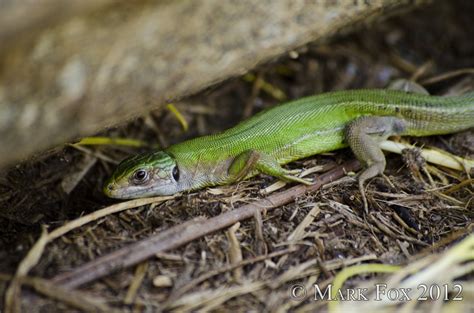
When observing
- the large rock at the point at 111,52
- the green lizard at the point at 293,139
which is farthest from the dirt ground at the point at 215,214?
the large rock at the point at 111,52

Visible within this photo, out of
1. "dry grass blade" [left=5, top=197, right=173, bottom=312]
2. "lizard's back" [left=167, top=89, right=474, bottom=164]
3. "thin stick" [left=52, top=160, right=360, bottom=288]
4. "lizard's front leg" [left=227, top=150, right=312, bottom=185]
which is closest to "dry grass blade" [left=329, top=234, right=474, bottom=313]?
"thin stick" [left=52, top=160, right=360, bottom=288]

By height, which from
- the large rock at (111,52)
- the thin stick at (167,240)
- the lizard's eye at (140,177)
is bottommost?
the thin stick at (167,240)

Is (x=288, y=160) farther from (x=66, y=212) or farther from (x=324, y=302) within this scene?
(x=66, y=212)

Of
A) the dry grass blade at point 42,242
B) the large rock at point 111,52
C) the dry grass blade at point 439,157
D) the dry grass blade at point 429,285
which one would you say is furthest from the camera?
the dry grass blade at point 439,157

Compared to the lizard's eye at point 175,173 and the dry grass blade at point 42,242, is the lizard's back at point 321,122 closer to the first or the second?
the lizard's eye at point 175,173

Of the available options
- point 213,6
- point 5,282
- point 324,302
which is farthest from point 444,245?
point 5,282

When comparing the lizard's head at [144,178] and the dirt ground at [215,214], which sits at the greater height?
the lizard's head at [144,178]

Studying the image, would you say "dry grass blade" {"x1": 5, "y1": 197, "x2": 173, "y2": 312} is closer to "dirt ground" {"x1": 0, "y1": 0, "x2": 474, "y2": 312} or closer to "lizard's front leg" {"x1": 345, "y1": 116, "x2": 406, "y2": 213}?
"dirt ground" {"x1": 0, "y1": 0, "x2": 474, "y2": 312}
